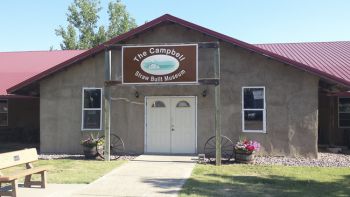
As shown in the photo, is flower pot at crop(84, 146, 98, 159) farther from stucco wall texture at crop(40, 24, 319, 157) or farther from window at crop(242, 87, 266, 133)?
window at crop(242, 87, 266, 133)

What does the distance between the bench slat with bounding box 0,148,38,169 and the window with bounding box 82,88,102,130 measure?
6739 mm

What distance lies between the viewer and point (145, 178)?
443 inches

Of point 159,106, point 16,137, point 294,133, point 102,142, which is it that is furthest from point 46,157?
point 294,133

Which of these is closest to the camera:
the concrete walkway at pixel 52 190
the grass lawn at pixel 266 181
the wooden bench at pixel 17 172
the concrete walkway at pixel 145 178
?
the wooden bench at pixel 17 172

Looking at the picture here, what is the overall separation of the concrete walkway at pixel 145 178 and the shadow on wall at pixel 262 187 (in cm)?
55

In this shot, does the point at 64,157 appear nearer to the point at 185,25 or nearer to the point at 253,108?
the point at 185,25

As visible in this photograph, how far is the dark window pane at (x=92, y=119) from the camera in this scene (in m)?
16.7

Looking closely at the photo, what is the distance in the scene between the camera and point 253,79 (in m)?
15.6

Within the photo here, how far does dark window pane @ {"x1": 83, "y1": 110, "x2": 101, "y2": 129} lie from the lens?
54.9 feet

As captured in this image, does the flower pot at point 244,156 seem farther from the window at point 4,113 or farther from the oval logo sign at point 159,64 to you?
the window at point 4,113

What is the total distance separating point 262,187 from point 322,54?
503 inches

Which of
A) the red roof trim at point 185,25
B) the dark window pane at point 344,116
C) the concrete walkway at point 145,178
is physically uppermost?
the red roof trim at point 185,25

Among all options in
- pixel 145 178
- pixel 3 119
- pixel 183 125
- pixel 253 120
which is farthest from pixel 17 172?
pixel 3 119

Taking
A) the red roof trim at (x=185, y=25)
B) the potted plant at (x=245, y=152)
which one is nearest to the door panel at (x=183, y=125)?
the potted plant at (x=245, y=152)
